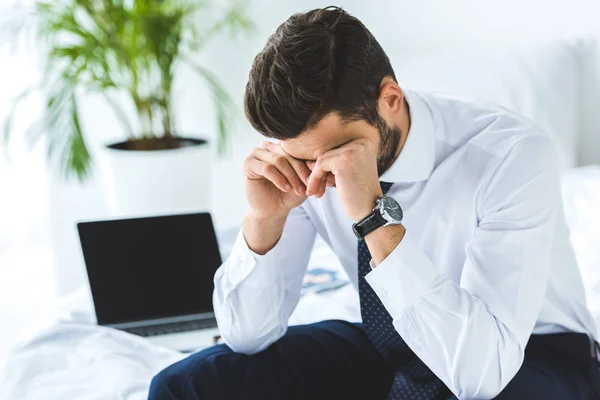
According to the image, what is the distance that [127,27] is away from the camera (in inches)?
105

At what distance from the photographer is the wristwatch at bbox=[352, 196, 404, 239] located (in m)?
1.13

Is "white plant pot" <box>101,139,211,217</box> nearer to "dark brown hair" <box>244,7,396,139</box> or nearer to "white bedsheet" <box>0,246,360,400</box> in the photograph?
"white bedsheet" <box>0,246,360,400</box>

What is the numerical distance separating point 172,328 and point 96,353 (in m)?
A: 0.21

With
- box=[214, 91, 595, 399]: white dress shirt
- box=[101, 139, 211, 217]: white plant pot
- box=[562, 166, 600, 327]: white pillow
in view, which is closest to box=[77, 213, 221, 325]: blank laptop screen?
box=[214, 91, 595, 399]: white dress shirt

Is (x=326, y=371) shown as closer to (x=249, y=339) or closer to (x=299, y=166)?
(x=249, y=339)

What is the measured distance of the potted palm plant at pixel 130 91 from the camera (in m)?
2.55

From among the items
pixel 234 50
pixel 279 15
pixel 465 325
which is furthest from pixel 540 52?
pixel 465 325

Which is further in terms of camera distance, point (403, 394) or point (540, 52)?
point (540, 52)

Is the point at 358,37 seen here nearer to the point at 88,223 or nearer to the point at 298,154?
the point at 298,154

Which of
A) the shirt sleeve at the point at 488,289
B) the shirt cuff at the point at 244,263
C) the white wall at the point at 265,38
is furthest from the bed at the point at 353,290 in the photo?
the shirt sleeve at the point at 488,289

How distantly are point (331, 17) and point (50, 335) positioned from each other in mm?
793

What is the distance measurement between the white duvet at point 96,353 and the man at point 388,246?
0.49ft

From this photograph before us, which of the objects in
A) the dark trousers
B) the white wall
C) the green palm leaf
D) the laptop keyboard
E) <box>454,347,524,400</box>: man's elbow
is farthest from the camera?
the green palm leaf

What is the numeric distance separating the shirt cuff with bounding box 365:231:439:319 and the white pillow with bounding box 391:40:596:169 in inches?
45.6
